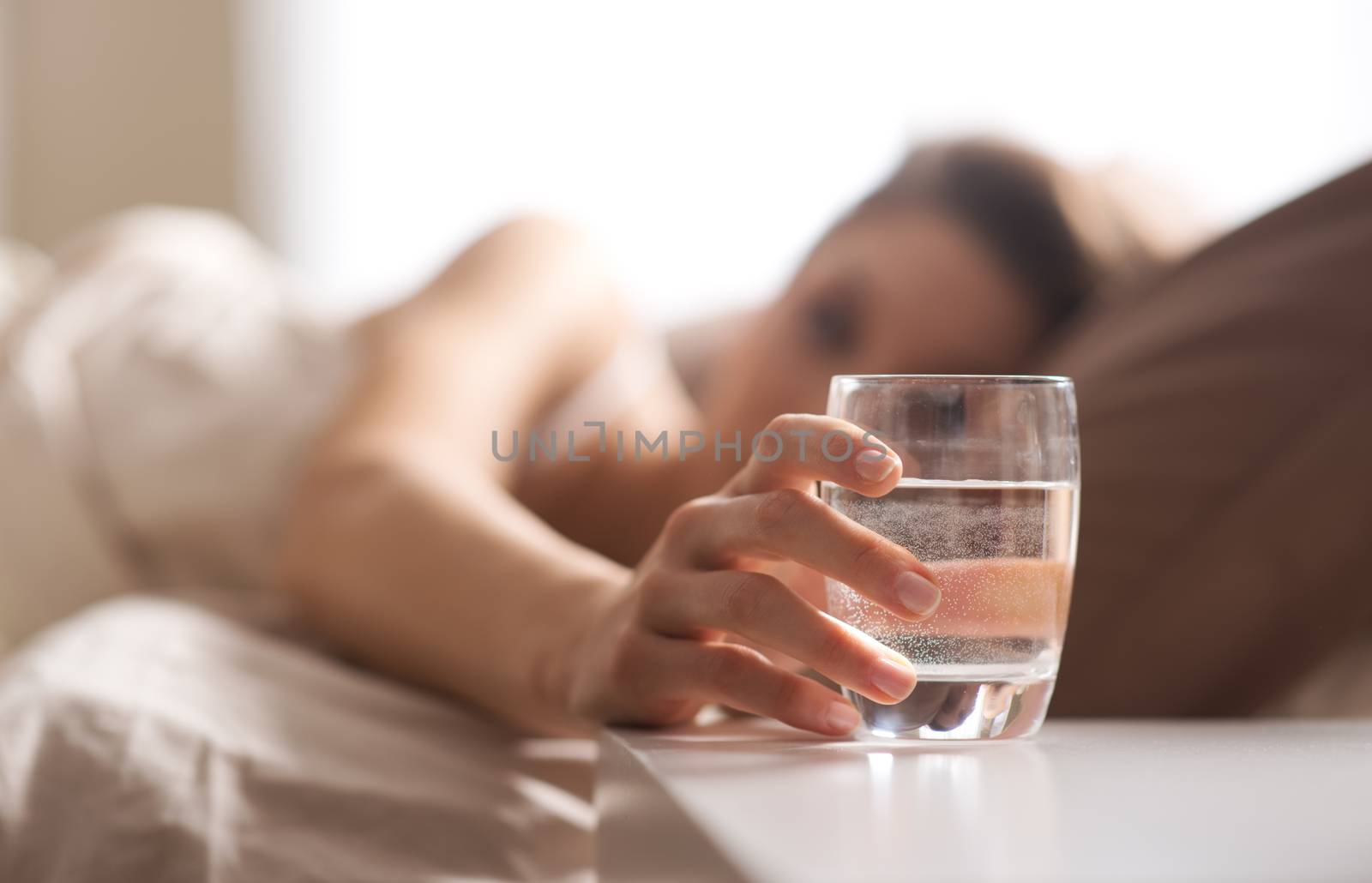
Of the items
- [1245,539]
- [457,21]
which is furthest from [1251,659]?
[457,21]

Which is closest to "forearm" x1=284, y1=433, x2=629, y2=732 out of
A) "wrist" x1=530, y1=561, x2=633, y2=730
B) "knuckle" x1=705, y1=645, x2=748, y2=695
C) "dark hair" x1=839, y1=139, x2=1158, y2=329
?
"wrist" x1=530, y1=561, x2=633, y2=730

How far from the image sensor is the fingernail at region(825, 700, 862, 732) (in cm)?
41

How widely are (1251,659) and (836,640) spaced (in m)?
0.35

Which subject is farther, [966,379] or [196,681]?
[196,681]

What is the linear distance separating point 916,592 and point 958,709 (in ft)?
0.18

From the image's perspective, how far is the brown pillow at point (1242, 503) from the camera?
62 cm

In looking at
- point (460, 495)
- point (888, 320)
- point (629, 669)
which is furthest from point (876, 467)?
point (888, 320)

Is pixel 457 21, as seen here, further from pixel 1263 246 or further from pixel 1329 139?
pixel 1263 246

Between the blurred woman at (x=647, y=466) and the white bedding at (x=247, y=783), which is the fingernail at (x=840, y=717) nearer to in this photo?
the blurred woman at (x=647, y=466)

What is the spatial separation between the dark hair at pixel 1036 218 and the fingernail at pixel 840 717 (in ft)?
2.11

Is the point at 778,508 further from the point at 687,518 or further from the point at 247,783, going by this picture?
the point at 247,783

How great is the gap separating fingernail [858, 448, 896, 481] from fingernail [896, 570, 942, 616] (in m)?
0.03

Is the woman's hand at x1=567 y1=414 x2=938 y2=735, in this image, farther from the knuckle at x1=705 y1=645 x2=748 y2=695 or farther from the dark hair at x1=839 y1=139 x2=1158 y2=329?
the dark hair at x1=839 y1=139 x2=1158 y2=329

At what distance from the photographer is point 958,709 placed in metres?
0.40
